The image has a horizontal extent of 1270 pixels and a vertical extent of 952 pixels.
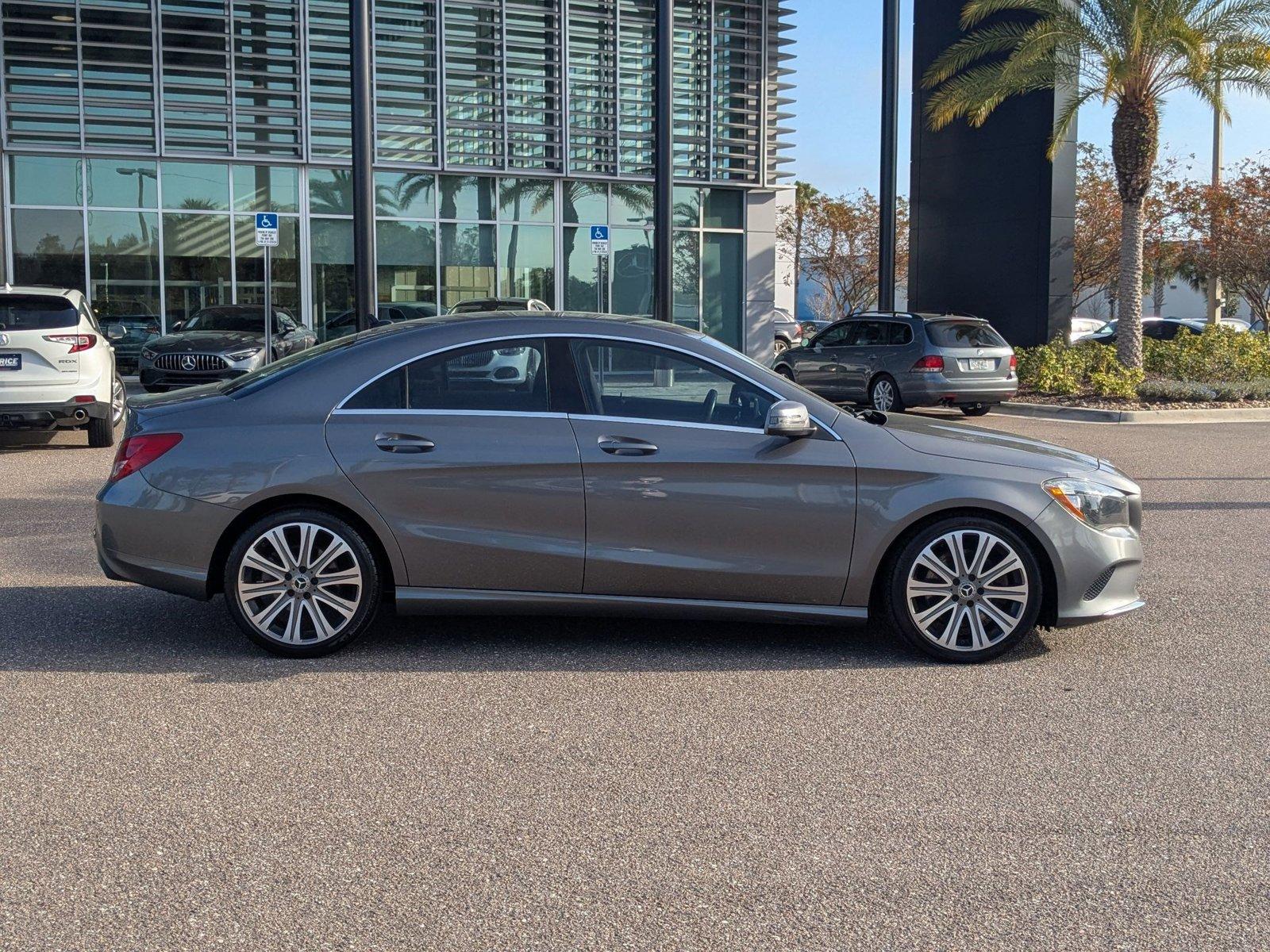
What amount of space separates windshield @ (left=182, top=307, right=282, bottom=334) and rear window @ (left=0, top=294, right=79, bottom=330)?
21.3ft

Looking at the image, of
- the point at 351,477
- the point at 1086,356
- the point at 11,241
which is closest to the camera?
the point at 351,477

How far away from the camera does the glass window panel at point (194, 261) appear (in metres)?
26.3

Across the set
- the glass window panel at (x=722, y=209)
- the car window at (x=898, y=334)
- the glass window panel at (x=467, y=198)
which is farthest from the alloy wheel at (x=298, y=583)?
the glass window panel at (x=722, y=209)

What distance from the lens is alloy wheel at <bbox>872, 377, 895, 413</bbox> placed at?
20.3 meters

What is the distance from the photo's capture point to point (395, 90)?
27.7 meters

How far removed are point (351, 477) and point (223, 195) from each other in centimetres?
2222

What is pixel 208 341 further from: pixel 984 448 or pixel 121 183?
pixel 984 448

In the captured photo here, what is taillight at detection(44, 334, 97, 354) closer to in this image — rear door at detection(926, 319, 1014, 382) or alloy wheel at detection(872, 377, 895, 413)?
alloy wheel at detection(872, 377, 895, 413)

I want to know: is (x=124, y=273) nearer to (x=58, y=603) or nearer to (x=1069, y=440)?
(x=1069, y=440)

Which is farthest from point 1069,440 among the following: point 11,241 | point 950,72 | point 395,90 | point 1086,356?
point 11,241

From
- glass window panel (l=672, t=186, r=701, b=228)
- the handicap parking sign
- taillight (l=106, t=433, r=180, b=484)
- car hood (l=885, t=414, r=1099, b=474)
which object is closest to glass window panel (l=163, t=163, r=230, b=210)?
the handicap parking sign

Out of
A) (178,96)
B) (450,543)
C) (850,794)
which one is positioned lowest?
(850,794)

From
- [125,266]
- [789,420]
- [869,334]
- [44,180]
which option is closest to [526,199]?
[125,266]

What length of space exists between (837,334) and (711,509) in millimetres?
16011
